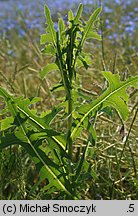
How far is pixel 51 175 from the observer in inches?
27.5

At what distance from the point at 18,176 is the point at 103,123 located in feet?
1.31

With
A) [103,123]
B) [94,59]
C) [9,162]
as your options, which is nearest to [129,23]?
[94,59]

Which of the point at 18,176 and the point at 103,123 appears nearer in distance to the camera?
the point at 18,176

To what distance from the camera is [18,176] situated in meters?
0.82

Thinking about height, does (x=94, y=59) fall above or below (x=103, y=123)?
above

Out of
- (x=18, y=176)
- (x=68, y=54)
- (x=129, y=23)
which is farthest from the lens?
(x=129, y=23)

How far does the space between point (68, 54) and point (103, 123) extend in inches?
19.5

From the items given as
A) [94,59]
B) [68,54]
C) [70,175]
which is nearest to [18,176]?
[70,175]

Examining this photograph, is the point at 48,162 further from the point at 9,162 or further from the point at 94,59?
the point at 94,59

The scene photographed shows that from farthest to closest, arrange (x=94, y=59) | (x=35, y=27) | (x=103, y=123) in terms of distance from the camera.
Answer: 1. (x=35, y=27)
2. (x=94, y=59)
3. (x=103, y=123)
